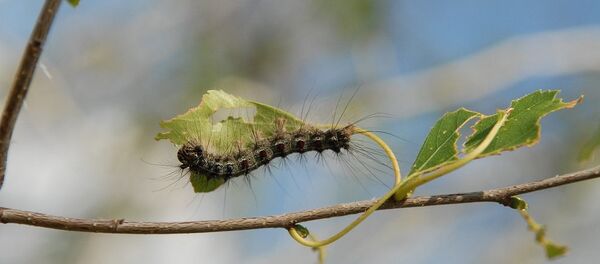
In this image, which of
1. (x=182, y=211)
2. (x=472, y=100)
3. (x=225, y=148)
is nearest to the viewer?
(x=225, y=148)

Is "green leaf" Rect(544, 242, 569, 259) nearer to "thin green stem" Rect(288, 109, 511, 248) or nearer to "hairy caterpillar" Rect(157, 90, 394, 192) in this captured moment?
"thin green stem" Rect(288, 109, 511, 248)

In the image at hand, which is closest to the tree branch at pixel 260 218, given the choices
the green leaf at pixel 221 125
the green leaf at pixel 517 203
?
the green leaf at pixel 517 203

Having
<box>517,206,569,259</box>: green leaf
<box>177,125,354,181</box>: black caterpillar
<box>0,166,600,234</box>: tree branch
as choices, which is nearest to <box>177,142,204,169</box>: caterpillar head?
<box>177,125,354,181</box>: black caterpillar


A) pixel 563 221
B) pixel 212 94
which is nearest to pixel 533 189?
pixel 212 94

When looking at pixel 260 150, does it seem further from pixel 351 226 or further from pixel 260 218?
pixel 351 226

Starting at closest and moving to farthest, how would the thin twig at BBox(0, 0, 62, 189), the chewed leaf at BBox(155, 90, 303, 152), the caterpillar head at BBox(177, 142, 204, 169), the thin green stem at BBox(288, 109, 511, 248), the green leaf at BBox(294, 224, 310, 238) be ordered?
the thin twig at BBox(0, 0, 62, 189) < the thin green stem at BBox(288, 109, 511, 248) < the green leaf at BBox(294, 224, 310, 238) < the chewed leaf at BBox(155, 90, 303, 152) < the caterpillar head at BBox(177, 142, 204, 169)

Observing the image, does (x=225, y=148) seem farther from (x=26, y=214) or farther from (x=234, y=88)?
(x=234, y=88)
